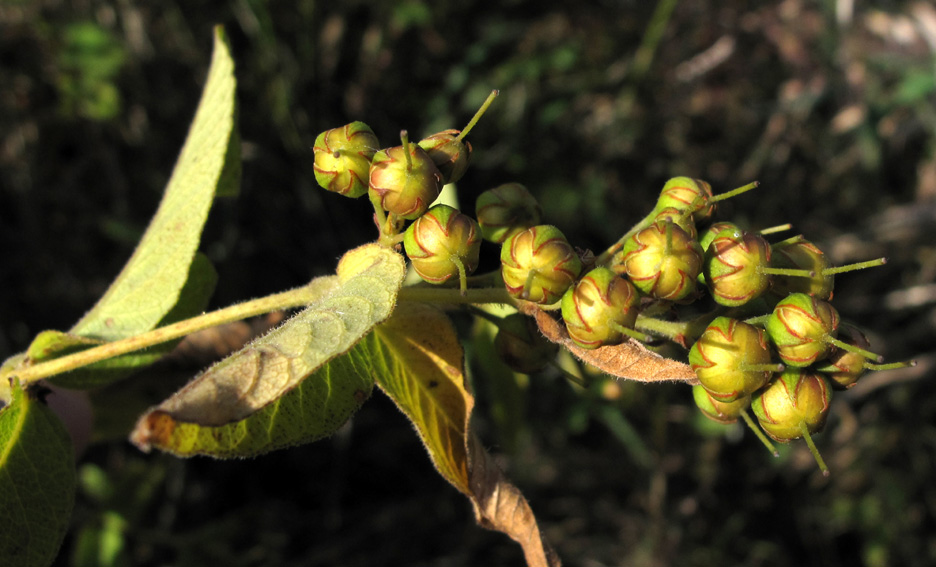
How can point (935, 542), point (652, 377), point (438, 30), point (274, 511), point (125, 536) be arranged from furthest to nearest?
A: point (438, 30)
point (935, 542)
point (274, 511)
point (125, 536)
point (652, 377)

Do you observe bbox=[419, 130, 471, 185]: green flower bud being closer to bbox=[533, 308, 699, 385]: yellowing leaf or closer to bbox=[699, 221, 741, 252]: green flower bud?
bbox=[533, 308, 699, 385]: yellowing leaf

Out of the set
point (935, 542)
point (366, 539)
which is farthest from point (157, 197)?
point (935, 542)

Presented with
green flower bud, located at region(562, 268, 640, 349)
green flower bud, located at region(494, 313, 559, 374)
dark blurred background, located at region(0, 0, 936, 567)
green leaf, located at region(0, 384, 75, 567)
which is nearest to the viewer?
green flower bud, located at region(562, 268, 640, 349)

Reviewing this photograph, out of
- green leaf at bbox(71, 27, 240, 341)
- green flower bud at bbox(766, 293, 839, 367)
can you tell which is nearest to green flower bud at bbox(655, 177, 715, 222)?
A: green flower bud at bbox(766, 293, 839, 367)

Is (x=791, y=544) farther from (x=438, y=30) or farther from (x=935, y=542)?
(x=438, y=30)

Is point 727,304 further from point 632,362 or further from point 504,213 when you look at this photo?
point 504,213
